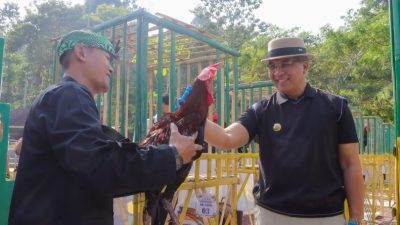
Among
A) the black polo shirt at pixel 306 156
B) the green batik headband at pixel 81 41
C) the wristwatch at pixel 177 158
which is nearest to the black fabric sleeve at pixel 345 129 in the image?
the black polo shirt at pixel 306 156

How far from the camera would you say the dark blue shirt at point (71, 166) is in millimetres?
1395

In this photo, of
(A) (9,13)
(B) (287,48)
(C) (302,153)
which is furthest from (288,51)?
(A) (9,13)

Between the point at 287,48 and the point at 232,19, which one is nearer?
the point at 287,48

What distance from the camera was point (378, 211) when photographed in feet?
28.7

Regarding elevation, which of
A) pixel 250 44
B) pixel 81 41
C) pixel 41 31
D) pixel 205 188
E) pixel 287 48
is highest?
pixel 41 31

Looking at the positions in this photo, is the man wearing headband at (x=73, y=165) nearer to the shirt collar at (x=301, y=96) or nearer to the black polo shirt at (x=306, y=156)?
the black polo shirt at (x=306, y=156)

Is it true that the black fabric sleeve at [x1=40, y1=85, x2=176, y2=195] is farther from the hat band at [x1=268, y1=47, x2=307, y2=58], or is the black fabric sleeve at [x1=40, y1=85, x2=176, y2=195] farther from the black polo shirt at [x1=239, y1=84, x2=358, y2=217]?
the hat band at [x1=268, y1=47, x2=307, y2=58]

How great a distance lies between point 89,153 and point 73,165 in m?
0.07

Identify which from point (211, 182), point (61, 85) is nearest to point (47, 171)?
point (61, 85)

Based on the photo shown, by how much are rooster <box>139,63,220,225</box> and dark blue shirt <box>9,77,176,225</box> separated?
0.57m

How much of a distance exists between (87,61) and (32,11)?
114ft

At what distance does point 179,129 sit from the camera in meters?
2.12

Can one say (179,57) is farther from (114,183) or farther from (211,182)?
(114,183)

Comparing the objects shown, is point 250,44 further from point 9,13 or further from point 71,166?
point 9,13
